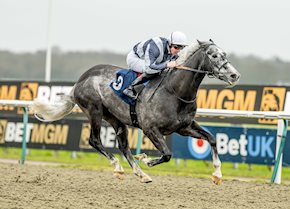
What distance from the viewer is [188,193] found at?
8.08 meters

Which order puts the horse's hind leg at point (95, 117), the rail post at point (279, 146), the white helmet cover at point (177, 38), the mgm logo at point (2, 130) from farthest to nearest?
1. the mgm logo at point (2, 130)
2. the rail post at point (279, 146)
3. the horse's hind leg at point (95, 117)
4. the white helmet cover at point (177, 38)

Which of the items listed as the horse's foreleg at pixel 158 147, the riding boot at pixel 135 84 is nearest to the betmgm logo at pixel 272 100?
the riding boot at pixel 135 84

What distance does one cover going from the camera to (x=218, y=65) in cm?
760

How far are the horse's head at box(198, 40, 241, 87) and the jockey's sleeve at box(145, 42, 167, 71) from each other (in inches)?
20.4

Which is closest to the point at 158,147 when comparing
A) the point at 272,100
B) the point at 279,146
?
the point at 279,146

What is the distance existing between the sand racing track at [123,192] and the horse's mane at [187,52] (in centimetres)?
151

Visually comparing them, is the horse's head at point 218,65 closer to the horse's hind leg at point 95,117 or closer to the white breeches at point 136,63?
the white breeches at point 136,63

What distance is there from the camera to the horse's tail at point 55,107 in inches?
374

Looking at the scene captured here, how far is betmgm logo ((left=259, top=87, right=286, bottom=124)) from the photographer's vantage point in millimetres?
11219

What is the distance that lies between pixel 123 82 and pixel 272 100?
3673 mm

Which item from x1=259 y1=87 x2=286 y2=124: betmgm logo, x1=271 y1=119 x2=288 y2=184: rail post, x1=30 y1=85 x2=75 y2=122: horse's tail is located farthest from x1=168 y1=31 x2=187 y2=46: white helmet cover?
x1=259 y1=87 x2=286 y2=124: betmgm logo

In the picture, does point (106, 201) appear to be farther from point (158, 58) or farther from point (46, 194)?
point (158, 58)

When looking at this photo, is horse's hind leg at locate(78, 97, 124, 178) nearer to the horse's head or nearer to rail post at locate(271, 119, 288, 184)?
the horse's head

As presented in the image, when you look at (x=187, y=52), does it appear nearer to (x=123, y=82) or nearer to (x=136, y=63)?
(x=136, y=63)
